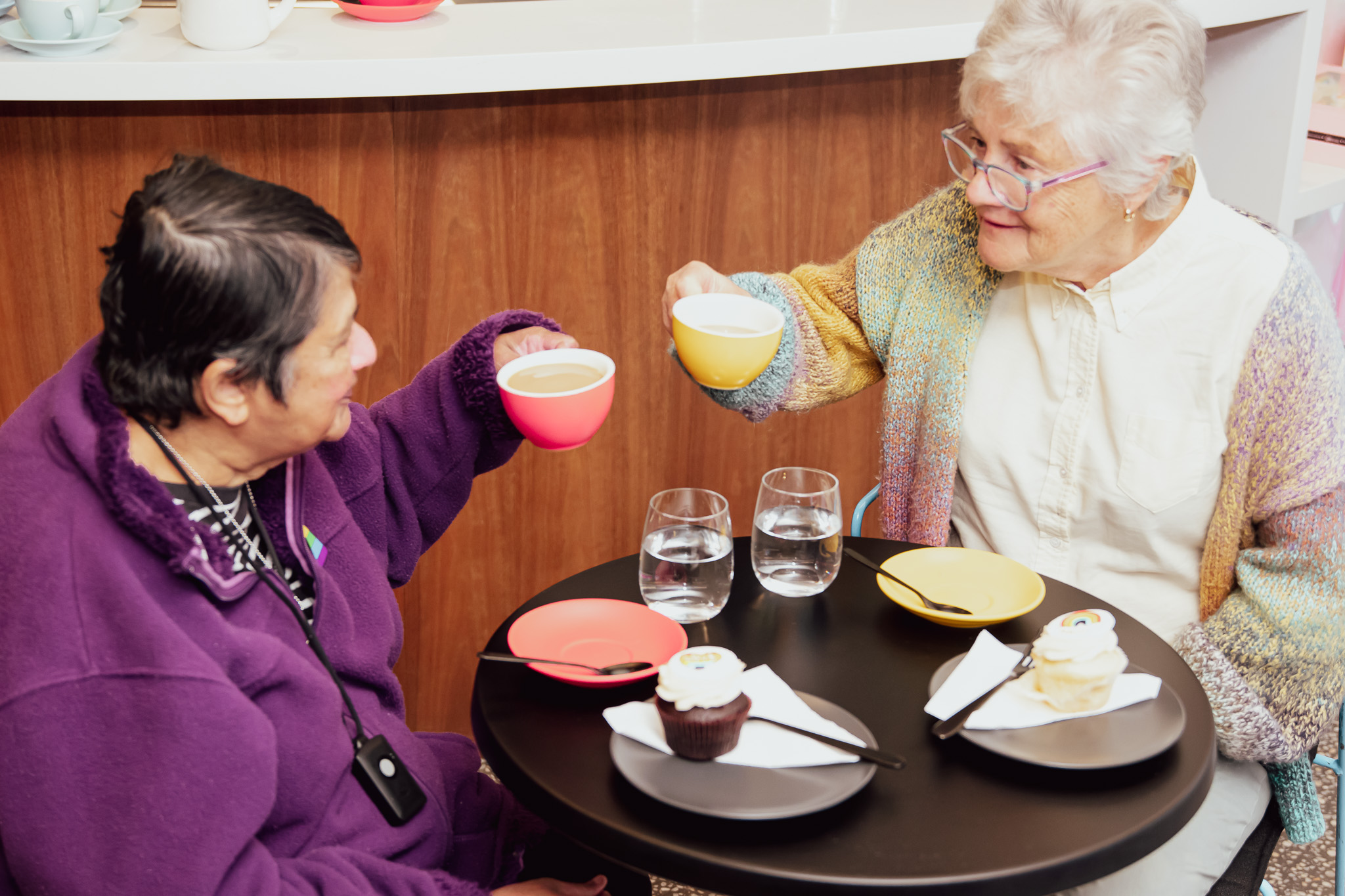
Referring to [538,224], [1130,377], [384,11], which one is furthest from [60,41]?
Result: [1130,377]

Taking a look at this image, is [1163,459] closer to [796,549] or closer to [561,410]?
[796,549]

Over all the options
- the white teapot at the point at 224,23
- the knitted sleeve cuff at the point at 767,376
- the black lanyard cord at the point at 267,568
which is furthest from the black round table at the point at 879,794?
the white teapot at the point at 224,23

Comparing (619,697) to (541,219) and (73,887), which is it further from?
(541,219)

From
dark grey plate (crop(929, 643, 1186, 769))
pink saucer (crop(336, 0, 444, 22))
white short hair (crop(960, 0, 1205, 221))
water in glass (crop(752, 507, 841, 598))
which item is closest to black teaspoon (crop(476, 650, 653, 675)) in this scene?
water in glass (crop(752, 507, 841, 598))

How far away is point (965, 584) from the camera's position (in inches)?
55.6

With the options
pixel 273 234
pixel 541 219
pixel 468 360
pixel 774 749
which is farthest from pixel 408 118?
pixel 774 749

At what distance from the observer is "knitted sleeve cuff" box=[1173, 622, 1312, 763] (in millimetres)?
1434

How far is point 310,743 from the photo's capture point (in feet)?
3.65

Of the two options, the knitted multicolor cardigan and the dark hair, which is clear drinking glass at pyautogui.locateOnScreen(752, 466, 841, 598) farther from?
the dark hair

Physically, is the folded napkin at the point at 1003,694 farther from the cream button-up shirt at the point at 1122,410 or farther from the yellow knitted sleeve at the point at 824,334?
the yellow knitted sleeve at the point at 824,334

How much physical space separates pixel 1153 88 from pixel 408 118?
1.17 meters

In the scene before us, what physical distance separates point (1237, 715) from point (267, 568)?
1.15m

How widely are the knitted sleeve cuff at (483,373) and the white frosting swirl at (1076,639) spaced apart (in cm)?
69

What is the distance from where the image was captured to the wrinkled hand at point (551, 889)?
123 cm
